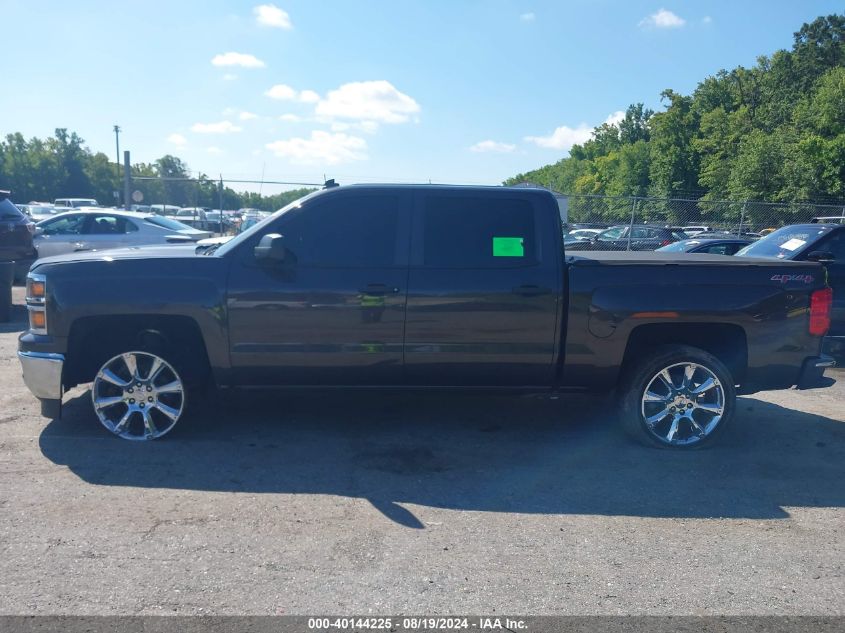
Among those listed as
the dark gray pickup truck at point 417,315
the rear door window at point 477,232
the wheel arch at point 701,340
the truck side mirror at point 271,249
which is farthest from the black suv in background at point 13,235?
the wheel arch at point 701,340

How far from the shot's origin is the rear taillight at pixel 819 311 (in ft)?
17.8

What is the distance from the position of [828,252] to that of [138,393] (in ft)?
26.8

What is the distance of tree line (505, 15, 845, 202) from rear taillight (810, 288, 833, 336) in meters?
38.5

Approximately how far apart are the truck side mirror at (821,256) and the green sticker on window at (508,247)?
216 inches

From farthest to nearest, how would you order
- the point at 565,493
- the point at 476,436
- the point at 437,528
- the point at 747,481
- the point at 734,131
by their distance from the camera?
the point at 734,131 < the point at 476,436 < the point at 747,481 < the point at 565,493 < the point at 437,528

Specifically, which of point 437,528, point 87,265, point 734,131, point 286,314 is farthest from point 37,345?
point 734,131

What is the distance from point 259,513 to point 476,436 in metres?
2.03

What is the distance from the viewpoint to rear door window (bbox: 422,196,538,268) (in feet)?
17.5

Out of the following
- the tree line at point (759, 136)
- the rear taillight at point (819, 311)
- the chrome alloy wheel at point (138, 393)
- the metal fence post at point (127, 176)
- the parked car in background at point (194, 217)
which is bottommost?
the chrome alloy wheel at point (138, 393)

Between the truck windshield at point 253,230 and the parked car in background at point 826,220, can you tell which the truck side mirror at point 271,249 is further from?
the parked car in background at point 826,220

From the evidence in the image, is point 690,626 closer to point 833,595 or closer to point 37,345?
point 833,595

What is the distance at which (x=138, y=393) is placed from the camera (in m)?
5.34

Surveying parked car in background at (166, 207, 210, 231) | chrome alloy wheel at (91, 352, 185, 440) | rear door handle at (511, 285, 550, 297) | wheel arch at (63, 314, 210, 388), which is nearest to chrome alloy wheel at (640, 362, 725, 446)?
rear door handle at (511, 285, 550, 297)

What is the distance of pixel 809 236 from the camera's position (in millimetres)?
9281
